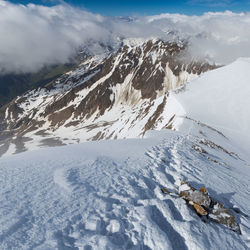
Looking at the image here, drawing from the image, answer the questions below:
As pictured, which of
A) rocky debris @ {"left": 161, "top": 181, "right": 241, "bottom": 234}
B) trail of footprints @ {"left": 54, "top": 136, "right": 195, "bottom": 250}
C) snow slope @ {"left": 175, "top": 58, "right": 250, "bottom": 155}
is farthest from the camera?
snow slope @ {"left": 175, "top": 58, "right": 250, "bottom": 155}

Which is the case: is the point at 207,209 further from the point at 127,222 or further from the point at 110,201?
the point at 110,201

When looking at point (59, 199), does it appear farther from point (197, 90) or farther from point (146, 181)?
point (197, 90)

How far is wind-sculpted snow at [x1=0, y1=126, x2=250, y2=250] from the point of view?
550 centimetres

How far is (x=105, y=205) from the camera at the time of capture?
691cm

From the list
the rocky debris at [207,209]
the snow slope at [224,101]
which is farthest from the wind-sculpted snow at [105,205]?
the snow slope at [224,101]

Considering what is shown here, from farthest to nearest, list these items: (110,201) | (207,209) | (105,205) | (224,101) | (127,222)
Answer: (224,101) → (207,209) → (110,201) → (105,205) → (127,222)

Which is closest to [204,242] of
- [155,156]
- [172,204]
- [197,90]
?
[172,204]

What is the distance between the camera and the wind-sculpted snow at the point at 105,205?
550 cm

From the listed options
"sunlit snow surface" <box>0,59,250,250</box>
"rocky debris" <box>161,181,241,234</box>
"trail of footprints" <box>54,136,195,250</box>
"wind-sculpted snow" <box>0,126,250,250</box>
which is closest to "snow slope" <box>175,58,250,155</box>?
"sunlit snow surface" <box>0,59,250,250</box>

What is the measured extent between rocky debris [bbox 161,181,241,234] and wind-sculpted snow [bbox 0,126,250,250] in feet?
0.81

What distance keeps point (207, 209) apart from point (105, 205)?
12.7 ft

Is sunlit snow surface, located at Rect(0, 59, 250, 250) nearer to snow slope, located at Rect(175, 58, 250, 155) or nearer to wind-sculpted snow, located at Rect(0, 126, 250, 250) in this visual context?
wind-sculpted snow, located at Rect(0, 126, 250, 250)

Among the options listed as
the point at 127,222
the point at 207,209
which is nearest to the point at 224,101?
the point at 207,209

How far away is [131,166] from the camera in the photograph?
34.3ft
